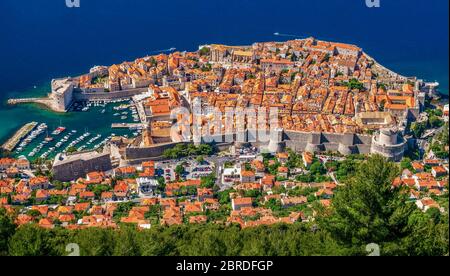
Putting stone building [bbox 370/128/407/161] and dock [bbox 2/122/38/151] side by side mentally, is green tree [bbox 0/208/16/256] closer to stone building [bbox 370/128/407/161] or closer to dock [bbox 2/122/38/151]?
dock [bbox 2/122/38/151]

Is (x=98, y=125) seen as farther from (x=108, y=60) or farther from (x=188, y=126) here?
(x=108, y=60)

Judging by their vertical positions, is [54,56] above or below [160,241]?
above

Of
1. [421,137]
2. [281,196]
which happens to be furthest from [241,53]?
[281,196]

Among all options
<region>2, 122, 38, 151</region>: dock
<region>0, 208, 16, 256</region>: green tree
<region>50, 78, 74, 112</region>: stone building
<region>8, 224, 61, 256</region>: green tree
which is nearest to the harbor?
Result: <region>2, 122, 38, 151</region>: dock

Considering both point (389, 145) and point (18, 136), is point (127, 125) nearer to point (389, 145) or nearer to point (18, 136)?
point (18, 136)

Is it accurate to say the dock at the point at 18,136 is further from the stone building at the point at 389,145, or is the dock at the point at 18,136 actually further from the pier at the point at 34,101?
the stone building at the point at 389,145

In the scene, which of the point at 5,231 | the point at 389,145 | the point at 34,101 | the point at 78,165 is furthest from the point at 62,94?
the point at 5,231

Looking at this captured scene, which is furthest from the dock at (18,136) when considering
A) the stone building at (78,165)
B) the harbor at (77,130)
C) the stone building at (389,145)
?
the stone building at (389,145)
